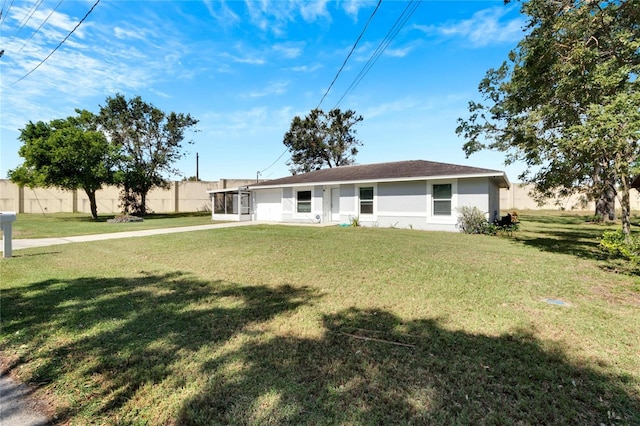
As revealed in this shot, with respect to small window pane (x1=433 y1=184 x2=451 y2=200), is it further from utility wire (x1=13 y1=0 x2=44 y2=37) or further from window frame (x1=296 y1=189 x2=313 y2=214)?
utility wire (x1=13 y1=0 x2=44 y2=37)

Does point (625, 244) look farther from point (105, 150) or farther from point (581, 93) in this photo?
point (105, 150)

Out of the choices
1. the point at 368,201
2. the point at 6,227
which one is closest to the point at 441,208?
the point at 368,201

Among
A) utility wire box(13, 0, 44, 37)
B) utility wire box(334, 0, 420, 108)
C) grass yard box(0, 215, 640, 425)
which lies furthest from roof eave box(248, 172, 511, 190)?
utility wire box(13, 0, 44, 37)

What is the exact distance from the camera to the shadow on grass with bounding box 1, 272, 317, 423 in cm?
246

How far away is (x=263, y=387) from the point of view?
2.37 meters

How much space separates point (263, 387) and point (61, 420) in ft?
4.56

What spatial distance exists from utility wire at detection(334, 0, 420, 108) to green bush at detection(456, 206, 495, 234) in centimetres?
722

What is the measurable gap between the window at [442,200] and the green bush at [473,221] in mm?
744

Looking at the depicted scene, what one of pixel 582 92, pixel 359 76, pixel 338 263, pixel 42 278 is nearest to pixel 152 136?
pixel 359 76

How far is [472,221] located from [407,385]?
39.6ft

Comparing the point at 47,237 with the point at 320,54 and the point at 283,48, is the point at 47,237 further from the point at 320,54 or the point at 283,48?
the point at 320,54

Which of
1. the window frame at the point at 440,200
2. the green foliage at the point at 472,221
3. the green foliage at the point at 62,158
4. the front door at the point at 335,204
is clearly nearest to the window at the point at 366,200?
the front door at the point at 335,204

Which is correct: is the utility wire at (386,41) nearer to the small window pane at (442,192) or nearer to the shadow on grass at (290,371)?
the small window pane at (442,192)

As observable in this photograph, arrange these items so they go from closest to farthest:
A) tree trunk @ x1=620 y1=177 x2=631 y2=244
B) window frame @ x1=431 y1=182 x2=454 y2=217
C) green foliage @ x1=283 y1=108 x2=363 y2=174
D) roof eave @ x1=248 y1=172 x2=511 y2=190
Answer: tree trunk @ x1=620 y1=177 x2=631 y2=244 < roof eave @ x1=248 y1=172 x2=511 y2=190 < window frame @ x1=431 y1=182 x2=454 y2=217 < green foliage @ x1=283 y1=108 x2=363 y2=174
